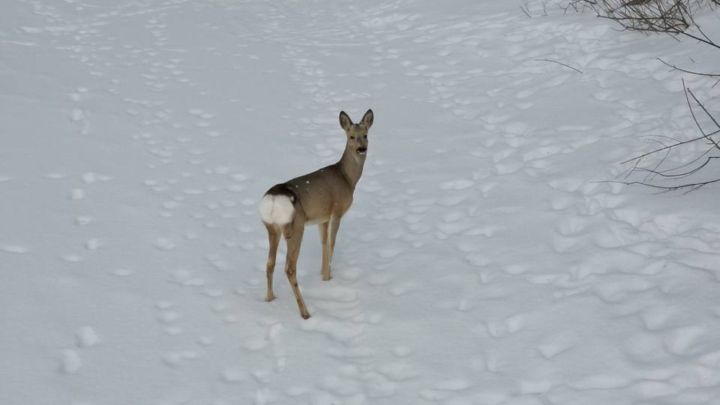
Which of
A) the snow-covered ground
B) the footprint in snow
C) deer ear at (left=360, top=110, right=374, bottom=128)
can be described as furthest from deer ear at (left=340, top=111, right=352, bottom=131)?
the footprint in snow

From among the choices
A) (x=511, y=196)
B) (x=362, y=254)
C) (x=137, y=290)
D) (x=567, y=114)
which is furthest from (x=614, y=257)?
(x=137, y=290)

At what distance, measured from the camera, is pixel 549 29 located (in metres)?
10.4

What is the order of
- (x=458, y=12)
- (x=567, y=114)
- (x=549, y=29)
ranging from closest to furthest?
1. (x=567, y=114)
2. (x=549, y=29)
3. (x=458, y=12)

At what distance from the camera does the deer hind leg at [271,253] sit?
5262 mm

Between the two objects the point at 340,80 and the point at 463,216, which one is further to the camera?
the point at 340,80

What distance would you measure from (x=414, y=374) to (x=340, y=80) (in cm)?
671

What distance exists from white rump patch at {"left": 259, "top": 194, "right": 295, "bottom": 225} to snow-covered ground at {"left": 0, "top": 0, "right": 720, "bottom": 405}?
0.81 metres

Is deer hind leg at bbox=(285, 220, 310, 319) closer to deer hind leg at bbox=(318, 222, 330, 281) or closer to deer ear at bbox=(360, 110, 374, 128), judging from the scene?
deer hind leg at bbox=(318, 222, 330, 281)

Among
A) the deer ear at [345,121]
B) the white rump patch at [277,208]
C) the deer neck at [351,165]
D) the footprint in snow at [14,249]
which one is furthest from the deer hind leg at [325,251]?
the footprint in snow at [14,249]

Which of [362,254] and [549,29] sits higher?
[549,29]

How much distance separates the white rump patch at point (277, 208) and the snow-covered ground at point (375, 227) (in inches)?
31.8

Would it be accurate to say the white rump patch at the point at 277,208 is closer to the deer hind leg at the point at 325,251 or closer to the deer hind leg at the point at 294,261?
the deer hind leg at the point at 294,261

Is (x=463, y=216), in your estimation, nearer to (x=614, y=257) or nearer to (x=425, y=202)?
(x=425, y=202)

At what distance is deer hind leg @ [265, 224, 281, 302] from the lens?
5.26m
